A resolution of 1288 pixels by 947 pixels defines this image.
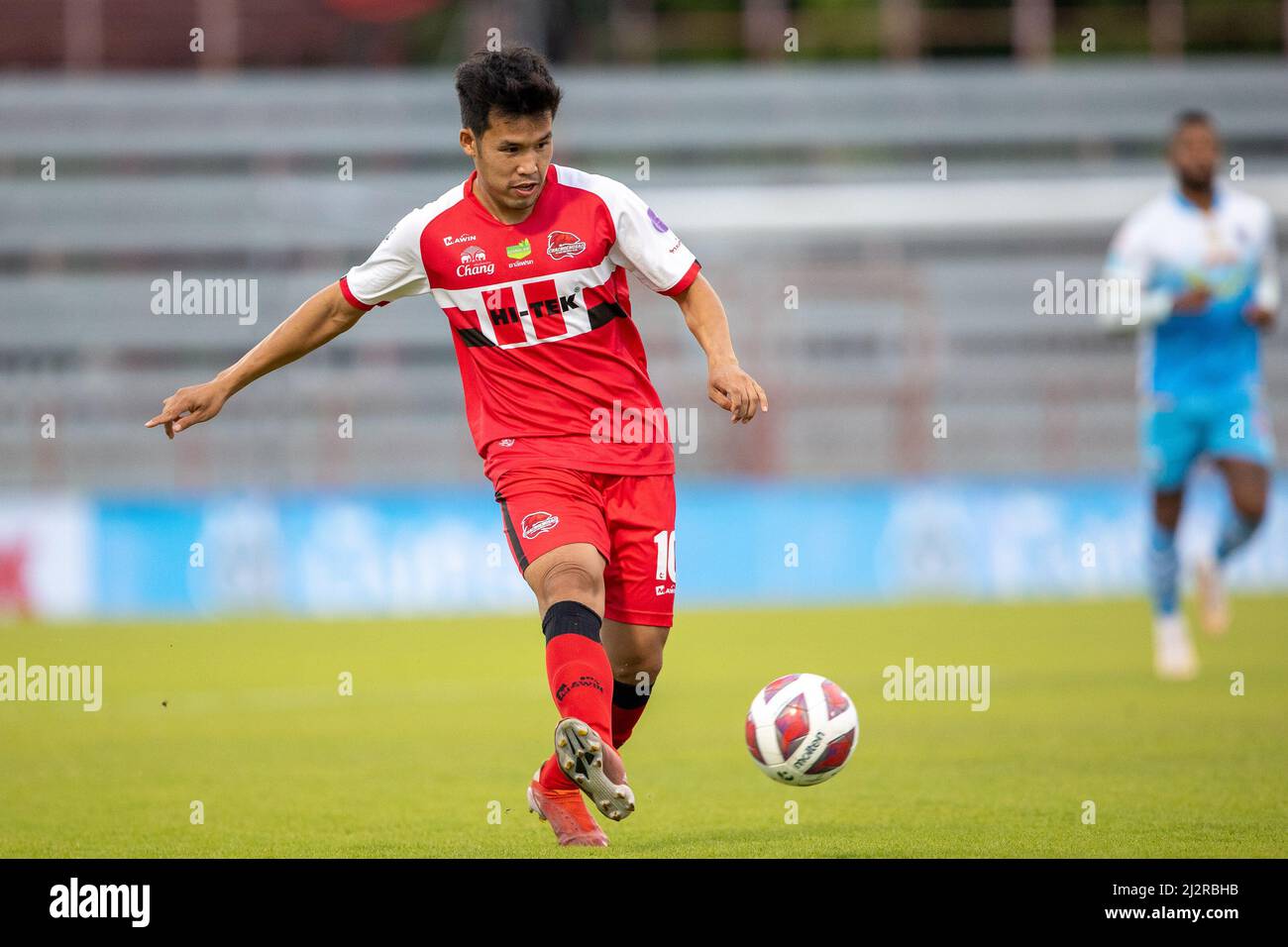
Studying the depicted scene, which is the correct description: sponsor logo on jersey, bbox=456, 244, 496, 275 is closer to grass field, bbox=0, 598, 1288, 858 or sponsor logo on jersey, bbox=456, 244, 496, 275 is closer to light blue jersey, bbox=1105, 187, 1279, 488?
grass field, bbox=0, 598, 1288, 858

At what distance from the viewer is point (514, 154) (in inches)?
238

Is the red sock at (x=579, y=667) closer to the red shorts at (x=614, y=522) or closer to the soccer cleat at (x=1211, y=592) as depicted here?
the red shorts at (x=614, y=522)

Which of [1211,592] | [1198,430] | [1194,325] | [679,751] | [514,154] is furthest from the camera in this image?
[1211,592]

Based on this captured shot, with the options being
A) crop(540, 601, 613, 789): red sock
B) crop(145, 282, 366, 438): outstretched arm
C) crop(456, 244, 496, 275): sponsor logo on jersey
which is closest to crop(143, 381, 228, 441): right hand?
crop(145, 282, 366, 438): outstretched arm

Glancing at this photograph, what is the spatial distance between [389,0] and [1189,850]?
26478 mm

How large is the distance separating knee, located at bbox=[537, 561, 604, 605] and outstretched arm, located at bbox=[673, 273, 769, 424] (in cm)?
71

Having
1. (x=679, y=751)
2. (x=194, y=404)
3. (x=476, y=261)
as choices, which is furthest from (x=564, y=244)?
(x=679, y=751)

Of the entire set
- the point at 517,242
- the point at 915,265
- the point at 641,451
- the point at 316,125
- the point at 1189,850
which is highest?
the point at 316,125

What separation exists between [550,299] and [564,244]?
0.67 ft

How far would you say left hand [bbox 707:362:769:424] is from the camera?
5.77m

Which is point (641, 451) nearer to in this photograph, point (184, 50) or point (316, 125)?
point (316, 125)

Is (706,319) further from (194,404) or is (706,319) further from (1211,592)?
(1211,592)

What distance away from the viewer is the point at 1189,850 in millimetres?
5824
